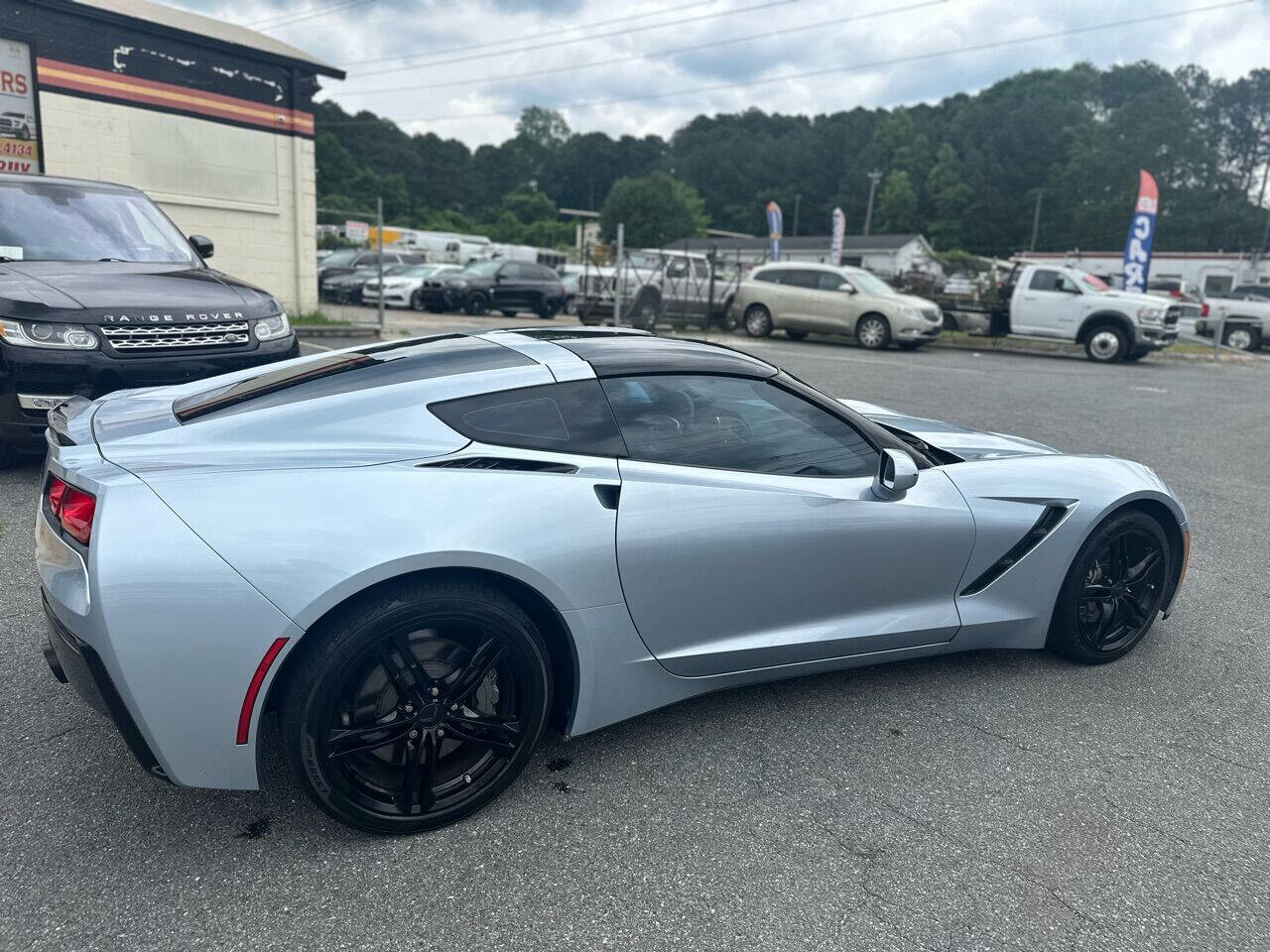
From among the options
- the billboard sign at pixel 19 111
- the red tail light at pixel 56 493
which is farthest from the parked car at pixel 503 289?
the red tail light at pixel 56 493

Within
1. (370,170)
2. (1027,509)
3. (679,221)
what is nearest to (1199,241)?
(679,221)

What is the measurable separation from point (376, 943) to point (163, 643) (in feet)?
2.77

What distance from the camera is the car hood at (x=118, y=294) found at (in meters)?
4.90

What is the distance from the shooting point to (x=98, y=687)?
2.18 m

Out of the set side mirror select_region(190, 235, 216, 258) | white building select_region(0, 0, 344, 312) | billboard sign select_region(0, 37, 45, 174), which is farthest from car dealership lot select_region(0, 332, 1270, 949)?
white building select_region(0, 0, 344, 312)

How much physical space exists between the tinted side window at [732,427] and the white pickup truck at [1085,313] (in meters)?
16.8

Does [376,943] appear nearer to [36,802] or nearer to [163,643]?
[163,643]

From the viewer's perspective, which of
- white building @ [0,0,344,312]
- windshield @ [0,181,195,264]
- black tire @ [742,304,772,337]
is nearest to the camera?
windshield @ [0,181,195,264]

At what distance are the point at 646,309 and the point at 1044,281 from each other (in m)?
8.19

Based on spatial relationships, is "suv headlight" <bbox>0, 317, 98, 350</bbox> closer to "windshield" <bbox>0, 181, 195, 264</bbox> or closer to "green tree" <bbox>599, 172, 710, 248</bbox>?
"windshield" <bbox>0, 181, 195, 264</bbox>

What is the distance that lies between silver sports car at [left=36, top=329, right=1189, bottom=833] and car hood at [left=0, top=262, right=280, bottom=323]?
2.21 m

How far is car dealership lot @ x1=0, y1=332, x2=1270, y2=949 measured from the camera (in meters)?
2.17

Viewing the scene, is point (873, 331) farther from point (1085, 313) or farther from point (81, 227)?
point (81, 227)

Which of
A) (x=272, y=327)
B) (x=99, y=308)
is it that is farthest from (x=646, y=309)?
(x=99, y=308)
